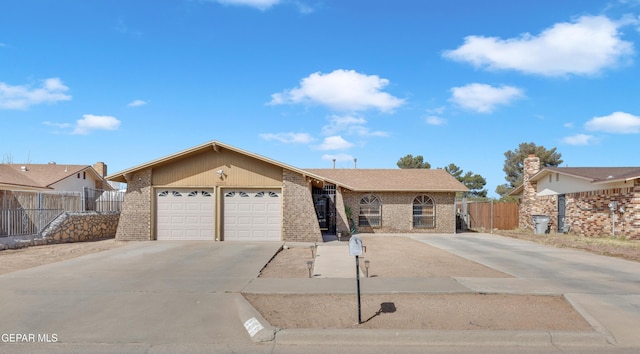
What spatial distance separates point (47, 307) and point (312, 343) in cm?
480

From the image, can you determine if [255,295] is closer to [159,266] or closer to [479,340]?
[479,340]

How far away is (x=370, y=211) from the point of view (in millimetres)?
26547

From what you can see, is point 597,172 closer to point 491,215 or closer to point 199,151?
point 491,215

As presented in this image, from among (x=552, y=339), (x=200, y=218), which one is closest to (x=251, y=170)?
(x=200, y=218)

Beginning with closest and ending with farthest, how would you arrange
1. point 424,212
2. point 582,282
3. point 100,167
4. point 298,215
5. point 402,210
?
point 582,282
point 298,215
point 402,210
point 424,212
point 100,167

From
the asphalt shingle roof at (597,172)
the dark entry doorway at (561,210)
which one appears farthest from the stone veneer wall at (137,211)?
the dark entry doorway at (561,210)

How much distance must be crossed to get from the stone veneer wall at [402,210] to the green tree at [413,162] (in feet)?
103

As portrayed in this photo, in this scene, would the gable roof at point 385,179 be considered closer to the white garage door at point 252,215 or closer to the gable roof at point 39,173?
the white garage door at point 252,215

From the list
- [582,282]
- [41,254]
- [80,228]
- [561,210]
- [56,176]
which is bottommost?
[41,254]

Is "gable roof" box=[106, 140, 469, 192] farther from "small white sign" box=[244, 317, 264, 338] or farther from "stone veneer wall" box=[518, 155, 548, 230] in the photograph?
"small white sign" box=[244, 317, 264, 338]

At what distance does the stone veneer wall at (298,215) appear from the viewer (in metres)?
19.6
